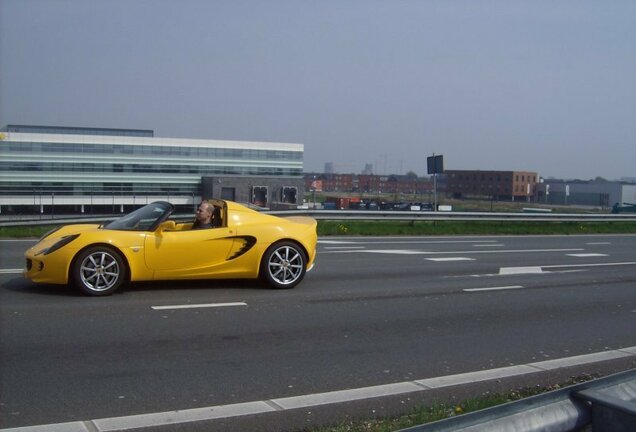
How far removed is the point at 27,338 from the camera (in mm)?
6492

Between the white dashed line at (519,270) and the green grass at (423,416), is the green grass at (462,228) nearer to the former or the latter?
the white dashed line at (519,270)

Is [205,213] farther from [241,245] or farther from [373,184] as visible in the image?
[373,184]

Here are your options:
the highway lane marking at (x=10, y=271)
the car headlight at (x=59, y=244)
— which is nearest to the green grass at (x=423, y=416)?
the car headlight at (x=59, y=244)

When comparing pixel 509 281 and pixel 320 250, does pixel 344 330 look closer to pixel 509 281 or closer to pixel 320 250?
pixel 509 281

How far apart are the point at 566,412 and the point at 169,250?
6.31 meters

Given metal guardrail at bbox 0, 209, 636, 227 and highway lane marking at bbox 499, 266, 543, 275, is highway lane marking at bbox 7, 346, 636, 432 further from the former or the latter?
metal guardrail at bbox 0, 209, 636, 227

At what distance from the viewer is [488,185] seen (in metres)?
28.7

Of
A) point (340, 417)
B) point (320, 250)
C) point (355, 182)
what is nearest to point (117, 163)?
point (320, 250)

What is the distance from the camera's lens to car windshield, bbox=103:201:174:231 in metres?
8.99

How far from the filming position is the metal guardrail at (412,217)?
18.5 metres

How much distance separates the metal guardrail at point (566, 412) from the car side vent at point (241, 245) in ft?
20.4

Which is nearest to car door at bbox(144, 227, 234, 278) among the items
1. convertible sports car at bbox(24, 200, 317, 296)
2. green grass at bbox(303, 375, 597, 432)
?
convertible sports car at bbox(24, 200, 317, 296)

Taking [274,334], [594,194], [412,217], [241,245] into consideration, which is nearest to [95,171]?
[412,217]

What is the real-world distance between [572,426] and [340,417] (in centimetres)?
165
